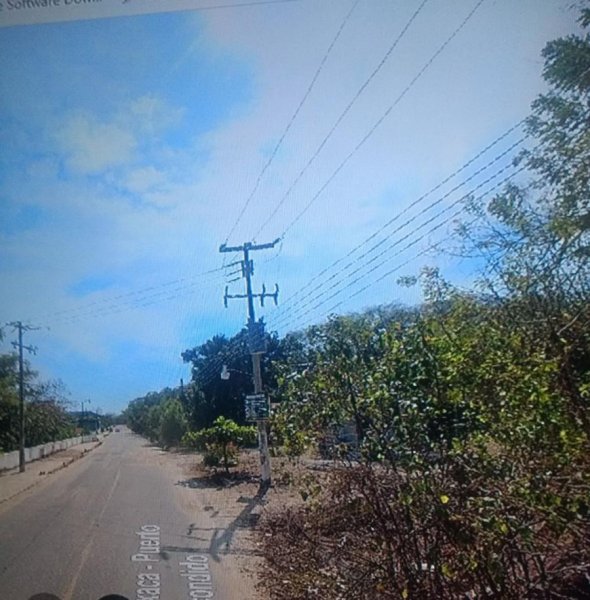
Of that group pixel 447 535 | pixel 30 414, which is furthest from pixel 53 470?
pixel 447 535

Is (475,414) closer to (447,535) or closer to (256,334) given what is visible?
(447,535)

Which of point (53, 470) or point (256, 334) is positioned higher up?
point (256, 334)

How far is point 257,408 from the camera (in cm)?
158

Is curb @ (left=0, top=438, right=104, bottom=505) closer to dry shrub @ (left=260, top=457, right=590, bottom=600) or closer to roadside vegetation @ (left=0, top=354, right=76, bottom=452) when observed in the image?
roadside vegetation @ (left=0, top=354, right=76, bottom=452)

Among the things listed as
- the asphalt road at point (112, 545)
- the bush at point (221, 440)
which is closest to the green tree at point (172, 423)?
the bush at point (221, 440)

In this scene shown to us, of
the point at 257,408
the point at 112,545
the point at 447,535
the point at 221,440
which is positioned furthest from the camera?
the point at 221,440

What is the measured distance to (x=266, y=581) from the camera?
5.20 ft

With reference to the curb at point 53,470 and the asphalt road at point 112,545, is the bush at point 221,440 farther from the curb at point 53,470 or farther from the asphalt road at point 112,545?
the curb at point 53,470

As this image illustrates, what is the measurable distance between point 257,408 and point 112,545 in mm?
594

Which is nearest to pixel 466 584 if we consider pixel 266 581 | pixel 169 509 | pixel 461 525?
pixel 461 525

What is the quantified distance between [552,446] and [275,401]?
30.9 inches

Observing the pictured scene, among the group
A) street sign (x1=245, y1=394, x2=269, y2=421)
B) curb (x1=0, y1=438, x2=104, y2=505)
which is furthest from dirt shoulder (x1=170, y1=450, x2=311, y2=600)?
curb (x1=0, y1=438, x2=104, y2=505)

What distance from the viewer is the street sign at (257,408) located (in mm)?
1567

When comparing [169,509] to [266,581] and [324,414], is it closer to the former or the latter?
[266,581]
